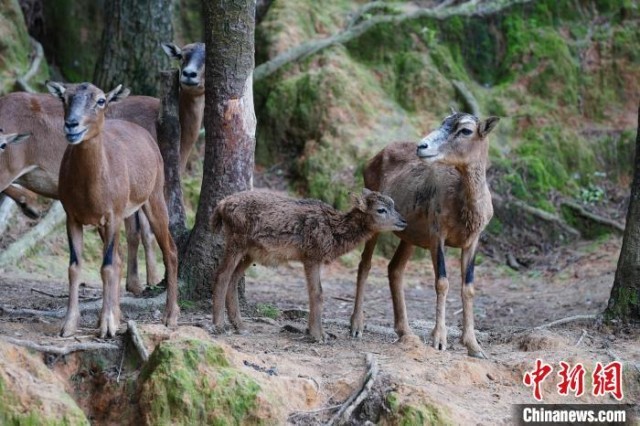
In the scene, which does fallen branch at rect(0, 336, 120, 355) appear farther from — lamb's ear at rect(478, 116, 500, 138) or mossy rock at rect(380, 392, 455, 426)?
lamb's ear at rect(478, 116, 500, 138)

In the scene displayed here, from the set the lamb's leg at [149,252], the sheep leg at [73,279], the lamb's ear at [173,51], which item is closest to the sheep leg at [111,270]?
the sheep leg at [73,279]

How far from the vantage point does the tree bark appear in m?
11.9

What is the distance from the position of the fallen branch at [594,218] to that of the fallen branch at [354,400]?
9.91m

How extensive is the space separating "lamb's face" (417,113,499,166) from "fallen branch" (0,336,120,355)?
139 inches

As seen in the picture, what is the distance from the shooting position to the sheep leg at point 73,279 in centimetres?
909

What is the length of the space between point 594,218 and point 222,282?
373 inches

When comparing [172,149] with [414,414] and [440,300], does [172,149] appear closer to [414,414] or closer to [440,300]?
[440,300]

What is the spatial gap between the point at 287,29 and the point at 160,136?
7.10m

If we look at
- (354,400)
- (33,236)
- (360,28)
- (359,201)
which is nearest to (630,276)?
(359,201)

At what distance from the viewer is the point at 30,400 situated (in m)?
7.75

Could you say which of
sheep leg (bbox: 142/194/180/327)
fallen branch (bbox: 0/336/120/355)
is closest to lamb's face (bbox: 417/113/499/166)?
sheep leg (bbox: 142/194/180/327)

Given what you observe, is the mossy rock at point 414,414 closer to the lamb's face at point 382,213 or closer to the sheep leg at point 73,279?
the lamb's face at point 382,213

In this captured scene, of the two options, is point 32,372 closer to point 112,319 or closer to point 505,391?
point 112,319

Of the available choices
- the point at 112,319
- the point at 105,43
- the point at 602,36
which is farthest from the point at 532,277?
the point at 112,319
